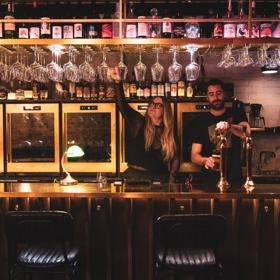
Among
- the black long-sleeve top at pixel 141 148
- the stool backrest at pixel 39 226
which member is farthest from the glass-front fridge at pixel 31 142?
the stool backrest at pixel 39 226

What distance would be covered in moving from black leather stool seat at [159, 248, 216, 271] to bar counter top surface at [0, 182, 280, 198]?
17.2 inches

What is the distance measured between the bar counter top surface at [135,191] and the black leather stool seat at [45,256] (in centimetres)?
44

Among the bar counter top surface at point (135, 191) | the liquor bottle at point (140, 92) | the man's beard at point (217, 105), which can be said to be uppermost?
the liquor bottle at point (140, 92)

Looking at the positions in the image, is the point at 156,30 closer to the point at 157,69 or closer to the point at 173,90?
the point at 157,69

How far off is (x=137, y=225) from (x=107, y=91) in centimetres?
216

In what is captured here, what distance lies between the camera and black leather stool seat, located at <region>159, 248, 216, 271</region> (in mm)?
2586

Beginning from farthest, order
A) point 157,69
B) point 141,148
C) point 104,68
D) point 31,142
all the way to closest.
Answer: point 31,142, point 141,148, point 104,68, point 157,69

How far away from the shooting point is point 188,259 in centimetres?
263

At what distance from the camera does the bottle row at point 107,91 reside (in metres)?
4.91

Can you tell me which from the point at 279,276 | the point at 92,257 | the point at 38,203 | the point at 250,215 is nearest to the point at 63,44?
the point at 38,203

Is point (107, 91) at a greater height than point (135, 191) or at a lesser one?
greater

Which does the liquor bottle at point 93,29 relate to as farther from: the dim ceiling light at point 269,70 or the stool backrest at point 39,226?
the stool backrest at point 39,226

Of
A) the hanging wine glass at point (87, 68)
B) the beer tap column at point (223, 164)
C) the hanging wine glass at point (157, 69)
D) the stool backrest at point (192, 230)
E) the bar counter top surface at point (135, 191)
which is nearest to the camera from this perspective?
the stool backrest at point (192, 230)

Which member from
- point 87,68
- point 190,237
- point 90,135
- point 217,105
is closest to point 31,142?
point 90,135
